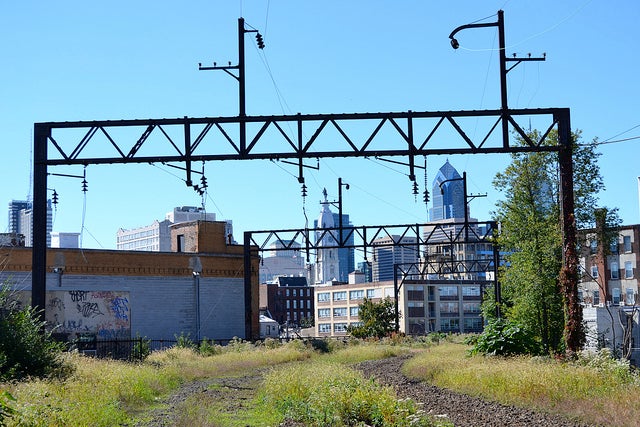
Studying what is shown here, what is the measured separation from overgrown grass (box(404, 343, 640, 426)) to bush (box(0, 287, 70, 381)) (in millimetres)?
11057

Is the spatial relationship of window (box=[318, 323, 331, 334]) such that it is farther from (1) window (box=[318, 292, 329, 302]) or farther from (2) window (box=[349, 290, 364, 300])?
(2) window (box=[349, 290, 364, 300])

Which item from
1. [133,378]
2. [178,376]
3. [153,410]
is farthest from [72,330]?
[153,410]

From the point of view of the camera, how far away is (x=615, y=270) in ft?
265

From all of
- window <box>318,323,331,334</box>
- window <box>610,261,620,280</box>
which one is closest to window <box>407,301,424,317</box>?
window <box>318,323,331,334</box>

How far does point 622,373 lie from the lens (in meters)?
20.8

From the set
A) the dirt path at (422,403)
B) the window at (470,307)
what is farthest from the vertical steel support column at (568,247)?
the window at (470,307)

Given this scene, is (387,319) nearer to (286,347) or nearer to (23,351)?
(286,347)

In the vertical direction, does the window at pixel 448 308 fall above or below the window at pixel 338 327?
above

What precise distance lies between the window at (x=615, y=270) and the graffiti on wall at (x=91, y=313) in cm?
4850

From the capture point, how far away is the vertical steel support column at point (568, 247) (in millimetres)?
27078

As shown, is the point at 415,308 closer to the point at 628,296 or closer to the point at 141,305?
the point at 628,296

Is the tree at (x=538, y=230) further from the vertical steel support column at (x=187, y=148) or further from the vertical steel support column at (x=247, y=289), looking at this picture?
the vertical steel support column at (x=247, y=289)

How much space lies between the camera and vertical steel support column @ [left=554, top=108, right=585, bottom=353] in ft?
88.8

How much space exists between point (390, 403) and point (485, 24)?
14510mm
